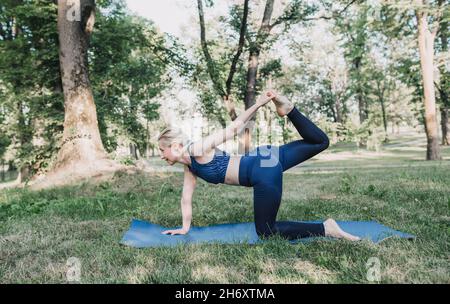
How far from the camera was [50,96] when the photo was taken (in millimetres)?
10625

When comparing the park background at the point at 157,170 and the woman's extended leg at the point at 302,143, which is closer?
the park background at the point at 157,170

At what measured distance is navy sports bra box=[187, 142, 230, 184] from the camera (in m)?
3.73

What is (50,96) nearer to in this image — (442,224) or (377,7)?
(442,224)

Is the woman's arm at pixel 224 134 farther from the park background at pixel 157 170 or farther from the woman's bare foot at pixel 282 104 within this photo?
the park background at pixel 157 170

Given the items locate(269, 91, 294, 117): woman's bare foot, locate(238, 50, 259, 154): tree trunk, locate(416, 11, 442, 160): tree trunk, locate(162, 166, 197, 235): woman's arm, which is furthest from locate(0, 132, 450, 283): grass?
locate(416, 11, 442, 160): tree trunk

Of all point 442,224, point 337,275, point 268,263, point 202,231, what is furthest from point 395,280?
point 202,231

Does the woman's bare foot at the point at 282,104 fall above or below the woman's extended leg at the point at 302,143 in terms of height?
above

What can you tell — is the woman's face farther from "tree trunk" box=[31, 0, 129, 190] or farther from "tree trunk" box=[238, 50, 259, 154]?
"tree trunk" box=[238, 50, 259, 154]

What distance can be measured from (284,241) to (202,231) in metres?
1.12

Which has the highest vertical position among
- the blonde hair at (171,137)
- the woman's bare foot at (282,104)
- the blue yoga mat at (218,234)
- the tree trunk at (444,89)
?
the tree trunk at (444,89)

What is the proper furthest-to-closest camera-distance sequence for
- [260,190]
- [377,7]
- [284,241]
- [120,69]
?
1. [377,7]
2. [120,69]
3. [260,190]
4. [284,241]

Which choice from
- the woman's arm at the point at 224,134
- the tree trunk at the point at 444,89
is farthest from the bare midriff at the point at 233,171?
the tree trunk at the point at 444,89

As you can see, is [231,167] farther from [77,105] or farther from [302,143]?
[77,105]

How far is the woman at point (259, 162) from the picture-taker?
138 inches
